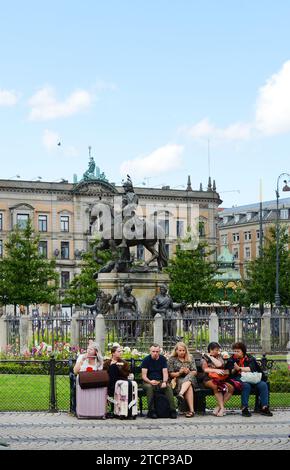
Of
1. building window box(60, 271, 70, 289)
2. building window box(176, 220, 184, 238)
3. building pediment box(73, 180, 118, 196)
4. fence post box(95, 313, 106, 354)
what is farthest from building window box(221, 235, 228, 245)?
fence post box(95, 313, 106, 354)

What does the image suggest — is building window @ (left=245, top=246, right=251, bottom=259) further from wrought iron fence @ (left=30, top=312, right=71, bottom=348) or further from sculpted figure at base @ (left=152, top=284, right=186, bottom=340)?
sculpted figure at base @ (left=152, top=284, right=186, bottom=340)

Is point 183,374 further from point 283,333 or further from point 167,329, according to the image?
point 283,333

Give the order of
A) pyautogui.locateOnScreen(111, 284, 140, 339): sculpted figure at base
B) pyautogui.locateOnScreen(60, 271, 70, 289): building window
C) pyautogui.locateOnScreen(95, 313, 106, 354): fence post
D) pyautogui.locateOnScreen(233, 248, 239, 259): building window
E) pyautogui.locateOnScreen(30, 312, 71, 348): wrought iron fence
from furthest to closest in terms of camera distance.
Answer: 1. pyautogui.locateOnScreen(233, 248, 239, 259): building window
2. pyautogui.locateOnScreen(60, 271, 70, 289): building window
3. pyautogui.locateOnScreen(30, 312, 71, 348): wrought iron fence
4. pyautogui.locateOnScreen(111, 284, 140, 339): sculpted figure at base
5. pyautogui.locateOnScreen(95, 313, 106, 354): fence post

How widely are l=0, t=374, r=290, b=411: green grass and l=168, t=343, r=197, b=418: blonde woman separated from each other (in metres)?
1.25

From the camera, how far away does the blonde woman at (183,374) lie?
18062mm

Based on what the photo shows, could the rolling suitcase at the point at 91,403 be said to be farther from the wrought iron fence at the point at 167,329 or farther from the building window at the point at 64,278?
the building window at the point at 64,278

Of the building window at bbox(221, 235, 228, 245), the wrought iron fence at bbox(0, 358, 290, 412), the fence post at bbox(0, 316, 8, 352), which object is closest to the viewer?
the wrought iron fence at bbox(0, 358, 290, 412)

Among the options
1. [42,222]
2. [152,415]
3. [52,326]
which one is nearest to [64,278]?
[42,222]

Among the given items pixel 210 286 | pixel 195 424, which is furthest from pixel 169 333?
pixel 210 286

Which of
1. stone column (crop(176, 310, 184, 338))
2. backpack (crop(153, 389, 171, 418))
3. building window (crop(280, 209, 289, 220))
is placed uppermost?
building window (crop(280, 209, 289, 220))

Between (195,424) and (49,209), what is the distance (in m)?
85.7

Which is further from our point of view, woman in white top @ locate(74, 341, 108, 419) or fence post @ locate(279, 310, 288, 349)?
fence post @ locate(279, 310, 288, 349)

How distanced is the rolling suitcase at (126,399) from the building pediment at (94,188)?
280ft

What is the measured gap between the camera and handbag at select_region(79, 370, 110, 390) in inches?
693
